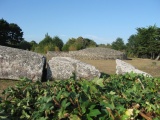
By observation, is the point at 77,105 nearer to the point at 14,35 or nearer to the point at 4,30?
the point at 4,30

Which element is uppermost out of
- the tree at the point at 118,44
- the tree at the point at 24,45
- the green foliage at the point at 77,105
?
the tree at the point at 118,44

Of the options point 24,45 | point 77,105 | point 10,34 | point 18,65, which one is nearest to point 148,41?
point 24,45

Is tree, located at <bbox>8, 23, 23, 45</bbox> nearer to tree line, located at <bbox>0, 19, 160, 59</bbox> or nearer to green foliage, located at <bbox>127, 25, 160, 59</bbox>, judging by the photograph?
tree line, located at <bbox>0, 19, 160, 59</bbox>

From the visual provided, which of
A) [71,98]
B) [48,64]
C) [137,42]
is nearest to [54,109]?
[71,98]

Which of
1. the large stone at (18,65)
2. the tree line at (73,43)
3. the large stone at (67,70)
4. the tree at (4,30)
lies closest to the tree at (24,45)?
the tree line at (73,43)

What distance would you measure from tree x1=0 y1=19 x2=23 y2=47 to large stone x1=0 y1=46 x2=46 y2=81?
33.0 metres

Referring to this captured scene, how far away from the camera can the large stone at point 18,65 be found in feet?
27.9

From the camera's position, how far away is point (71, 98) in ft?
4.90

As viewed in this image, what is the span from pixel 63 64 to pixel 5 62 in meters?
2.01

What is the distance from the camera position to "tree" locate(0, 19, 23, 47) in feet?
140

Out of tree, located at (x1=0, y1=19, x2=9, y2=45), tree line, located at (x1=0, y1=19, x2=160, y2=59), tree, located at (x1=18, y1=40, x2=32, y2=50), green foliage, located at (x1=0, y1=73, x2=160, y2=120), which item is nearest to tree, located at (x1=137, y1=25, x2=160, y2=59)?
tree line, located at (x1=0, y1=19, x2=160, y2=59)

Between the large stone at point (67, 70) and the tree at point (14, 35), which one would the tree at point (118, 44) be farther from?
the large stone at point (67, 70)

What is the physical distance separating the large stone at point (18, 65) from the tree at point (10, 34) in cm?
3298

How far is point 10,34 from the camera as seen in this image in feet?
149
